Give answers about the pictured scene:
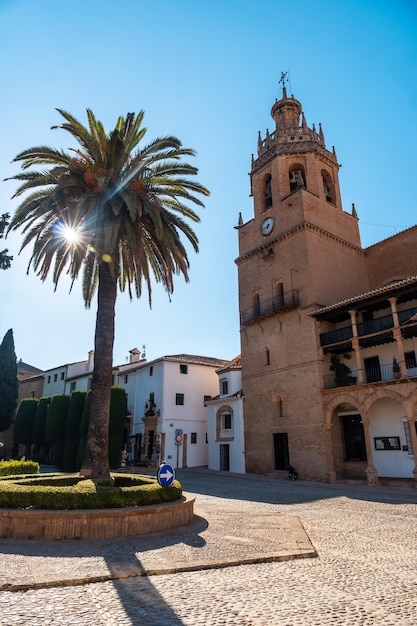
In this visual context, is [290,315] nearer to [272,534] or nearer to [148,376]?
[148,376]

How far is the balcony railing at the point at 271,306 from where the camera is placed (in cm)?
2705

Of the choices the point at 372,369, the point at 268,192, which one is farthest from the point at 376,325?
the point at 268,192

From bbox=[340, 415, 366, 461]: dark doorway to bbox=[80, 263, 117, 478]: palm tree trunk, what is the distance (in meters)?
16.9

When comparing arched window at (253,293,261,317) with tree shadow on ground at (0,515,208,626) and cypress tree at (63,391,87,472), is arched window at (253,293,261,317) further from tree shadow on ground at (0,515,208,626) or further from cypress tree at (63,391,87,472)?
tree shadow on ground at (0,515,208,626)

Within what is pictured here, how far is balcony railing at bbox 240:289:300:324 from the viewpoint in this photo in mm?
27047

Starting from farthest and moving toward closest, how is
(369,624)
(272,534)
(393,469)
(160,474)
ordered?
(393,469) → (160,474) → (272,534) → (369,624)

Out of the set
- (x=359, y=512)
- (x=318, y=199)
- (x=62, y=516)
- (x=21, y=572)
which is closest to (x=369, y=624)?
(x=21, y=572)

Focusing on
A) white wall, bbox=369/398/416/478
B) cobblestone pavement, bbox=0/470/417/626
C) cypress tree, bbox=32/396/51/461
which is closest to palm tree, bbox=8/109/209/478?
cobblestone pavement, bbox=0/470/417/626

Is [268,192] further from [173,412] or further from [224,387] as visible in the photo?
[173,412]

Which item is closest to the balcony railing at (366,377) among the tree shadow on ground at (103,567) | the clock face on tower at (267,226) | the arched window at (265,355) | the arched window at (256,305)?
the arched window at (265,355)

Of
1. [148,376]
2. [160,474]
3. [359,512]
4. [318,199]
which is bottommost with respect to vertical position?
[359,512]

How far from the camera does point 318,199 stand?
29.3 meters

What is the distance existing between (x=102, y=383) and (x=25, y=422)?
30.6 m

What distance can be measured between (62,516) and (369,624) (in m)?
6.18
